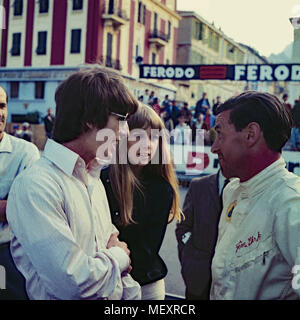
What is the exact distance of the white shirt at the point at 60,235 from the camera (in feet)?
3.40

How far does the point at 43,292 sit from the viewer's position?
3.63ft

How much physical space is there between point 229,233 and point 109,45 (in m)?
2.16

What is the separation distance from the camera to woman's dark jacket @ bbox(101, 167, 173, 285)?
1.79m

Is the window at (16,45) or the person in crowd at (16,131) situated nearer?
the window at (16,45)

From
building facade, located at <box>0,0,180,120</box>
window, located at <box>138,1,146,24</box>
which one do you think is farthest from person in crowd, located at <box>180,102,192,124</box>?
window, located at <box>138,1,146,24</box>

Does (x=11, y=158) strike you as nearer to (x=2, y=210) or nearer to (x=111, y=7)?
(x=2, y=210)

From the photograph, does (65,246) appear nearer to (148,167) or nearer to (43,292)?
(43,292)

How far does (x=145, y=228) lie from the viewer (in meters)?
1.82

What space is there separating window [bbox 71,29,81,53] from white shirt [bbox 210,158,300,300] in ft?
6.34

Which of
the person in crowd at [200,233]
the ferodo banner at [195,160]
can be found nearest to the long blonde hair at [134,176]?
the person in crowd at [200,233]

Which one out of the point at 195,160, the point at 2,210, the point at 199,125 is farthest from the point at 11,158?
the point at 199,125

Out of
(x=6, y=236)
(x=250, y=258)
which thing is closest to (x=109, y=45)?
(x=6, y=236)

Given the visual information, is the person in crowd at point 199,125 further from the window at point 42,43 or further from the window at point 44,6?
the window at point 44,6

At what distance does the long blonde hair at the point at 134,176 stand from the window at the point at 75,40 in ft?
3.68
